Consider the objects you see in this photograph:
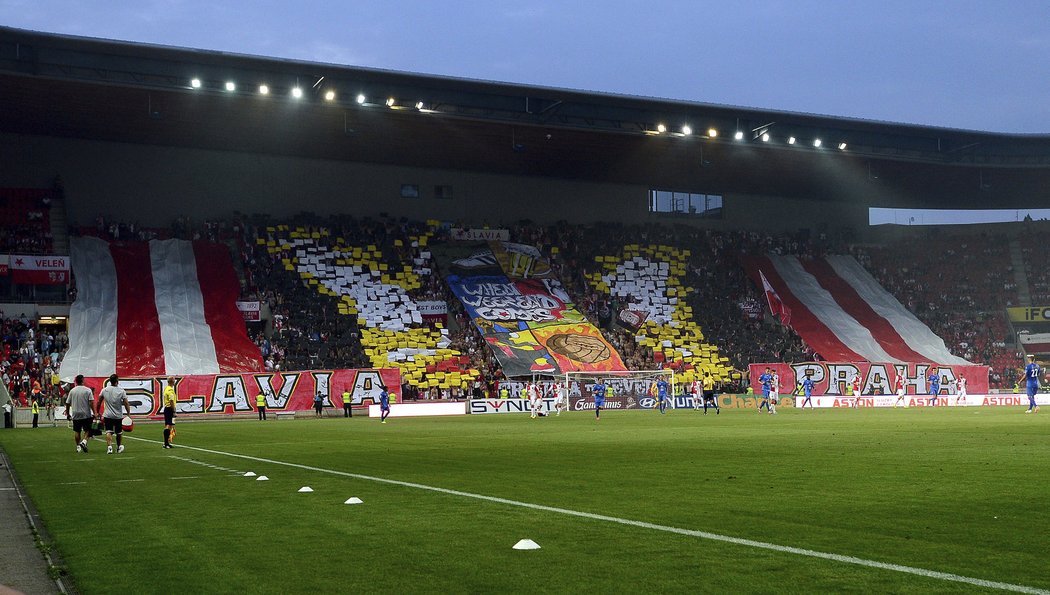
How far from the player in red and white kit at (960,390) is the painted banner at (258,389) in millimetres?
31442

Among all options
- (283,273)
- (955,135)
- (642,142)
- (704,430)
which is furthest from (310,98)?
(955,135)

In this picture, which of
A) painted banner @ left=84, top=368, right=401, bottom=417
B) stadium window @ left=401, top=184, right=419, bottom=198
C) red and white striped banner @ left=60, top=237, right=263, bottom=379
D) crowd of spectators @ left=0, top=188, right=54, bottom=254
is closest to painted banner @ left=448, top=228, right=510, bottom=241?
stadium window @ left=401, top=184, right=419, bottom=198

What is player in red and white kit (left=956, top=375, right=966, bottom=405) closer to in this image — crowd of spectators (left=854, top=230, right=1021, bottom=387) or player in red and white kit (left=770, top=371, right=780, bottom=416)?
crowd of spectators (left=854, top=230, right=1021, bottom=387)

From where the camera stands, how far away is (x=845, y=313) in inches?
3145

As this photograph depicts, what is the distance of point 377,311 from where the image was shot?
68.2m

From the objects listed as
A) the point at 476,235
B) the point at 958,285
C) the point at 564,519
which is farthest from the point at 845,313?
the point at 564,519

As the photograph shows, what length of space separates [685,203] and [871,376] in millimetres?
25829

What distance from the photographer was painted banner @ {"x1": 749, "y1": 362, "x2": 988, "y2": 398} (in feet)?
212

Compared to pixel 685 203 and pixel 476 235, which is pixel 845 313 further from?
pixel 476 235

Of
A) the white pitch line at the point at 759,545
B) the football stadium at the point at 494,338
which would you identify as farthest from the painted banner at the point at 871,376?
the white pitch line at the point at 759,545

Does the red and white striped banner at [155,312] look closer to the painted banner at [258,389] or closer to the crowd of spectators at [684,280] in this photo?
the crowd of spectators at [684,280]

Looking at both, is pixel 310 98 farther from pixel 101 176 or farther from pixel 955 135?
pixel 955 135

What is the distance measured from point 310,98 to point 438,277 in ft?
57.5

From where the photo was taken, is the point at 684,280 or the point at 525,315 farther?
the point at 684,280
